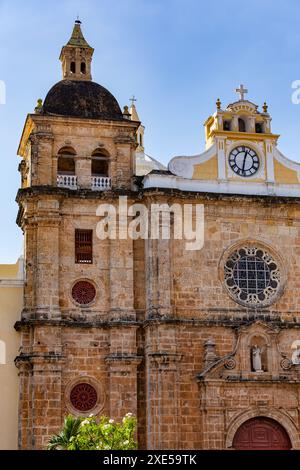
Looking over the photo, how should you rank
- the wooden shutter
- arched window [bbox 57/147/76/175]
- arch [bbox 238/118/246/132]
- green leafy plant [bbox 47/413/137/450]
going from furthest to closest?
arch [bbox 238/118/246/132] → arched window [bbox 57/147/76/175] → the wooden shutter → green leafy plant [bbox 47/413/137/450]

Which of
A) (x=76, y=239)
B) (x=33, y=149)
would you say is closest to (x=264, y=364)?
(x=76, y=239)

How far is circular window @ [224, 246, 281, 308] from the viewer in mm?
32875

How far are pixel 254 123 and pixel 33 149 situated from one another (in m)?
7.93

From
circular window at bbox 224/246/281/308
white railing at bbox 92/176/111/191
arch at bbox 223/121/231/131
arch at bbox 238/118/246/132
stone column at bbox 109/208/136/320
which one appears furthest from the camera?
arch at bbox 238/118/246/132

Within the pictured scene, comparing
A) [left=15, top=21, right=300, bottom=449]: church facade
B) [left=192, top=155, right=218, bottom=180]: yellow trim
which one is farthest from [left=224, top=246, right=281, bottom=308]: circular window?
[left=192, top=155, right=218, bottom=180]: yellow trim

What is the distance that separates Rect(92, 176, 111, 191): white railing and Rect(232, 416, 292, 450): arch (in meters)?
9.16

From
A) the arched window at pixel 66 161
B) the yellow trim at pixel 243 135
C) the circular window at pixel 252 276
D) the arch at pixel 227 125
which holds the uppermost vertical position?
the arch at pixel 227 125

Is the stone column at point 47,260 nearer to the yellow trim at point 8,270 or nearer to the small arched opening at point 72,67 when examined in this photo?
the yellow trim at point 8,270

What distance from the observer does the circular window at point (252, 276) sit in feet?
108

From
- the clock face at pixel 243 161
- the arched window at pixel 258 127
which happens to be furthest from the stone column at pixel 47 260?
the arched window at pixel 258 127

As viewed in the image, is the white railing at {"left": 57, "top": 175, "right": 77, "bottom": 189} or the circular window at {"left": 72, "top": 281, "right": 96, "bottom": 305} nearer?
the circular window at {"left": 72, "top": 281, "right": 96, "bottom": 305}

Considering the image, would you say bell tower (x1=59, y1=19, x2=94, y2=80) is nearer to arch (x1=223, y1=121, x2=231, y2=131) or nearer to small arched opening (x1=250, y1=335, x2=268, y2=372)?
arch (x1=223, y1=121, x2=231, y2=131)

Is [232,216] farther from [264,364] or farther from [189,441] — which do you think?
[189,441]

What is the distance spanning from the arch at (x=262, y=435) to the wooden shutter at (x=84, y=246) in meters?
7.43
